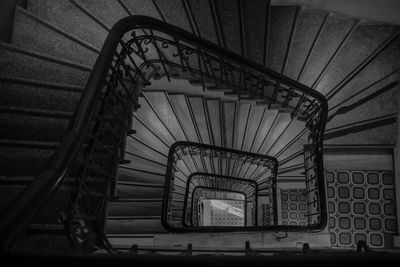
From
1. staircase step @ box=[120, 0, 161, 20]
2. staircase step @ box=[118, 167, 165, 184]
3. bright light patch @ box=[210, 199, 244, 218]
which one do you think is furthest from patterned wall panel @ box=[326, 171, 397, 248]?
bright light patch @ box=[210, 199, 244, 218]

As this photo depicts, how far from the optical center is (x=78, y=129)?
5.16 ft

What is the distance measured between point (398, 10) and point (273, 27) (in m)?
1.31

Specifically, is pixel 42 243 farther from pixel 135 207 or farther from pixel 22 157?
pixel 135 207

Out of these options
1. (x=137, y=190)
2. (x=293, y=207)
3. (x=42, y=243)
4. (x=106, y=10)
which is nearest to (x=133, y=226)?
(x=137, y=190)

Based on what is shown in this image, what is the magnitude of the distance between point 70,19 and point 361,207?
4.34 meters

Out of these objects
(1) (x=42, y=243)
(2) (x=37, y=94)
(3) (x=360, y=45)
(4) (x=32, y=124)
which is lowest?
(1) (x=42, y=243)

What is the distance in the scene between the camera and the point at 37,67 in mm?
2936

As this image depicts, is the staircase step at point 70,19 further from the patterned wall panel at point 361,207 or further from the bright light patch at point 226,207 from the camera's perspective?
the bright light patch at point 226,207

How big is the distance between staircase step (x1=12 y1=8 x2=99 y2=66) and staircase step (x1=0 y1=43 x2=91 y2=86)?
10.5 inches

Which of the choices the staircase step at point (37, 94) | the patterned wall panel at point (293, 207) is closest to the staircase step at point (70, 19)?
the staircase step at point (37, 94)

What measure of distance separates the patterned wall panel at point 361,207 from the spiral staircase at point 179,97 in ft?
0.14

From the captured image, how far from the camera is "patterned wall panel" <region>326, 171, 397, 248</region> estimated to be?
4941 mm

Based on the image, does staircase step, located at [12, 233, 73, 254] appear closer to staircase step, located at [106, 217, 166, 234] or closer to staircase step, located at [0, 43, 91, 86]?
staircase step, located at [0, 43, 91, 86]

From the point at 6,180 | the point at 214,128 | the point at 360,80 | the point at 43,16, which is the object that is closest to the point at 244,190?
the point at 214,128
